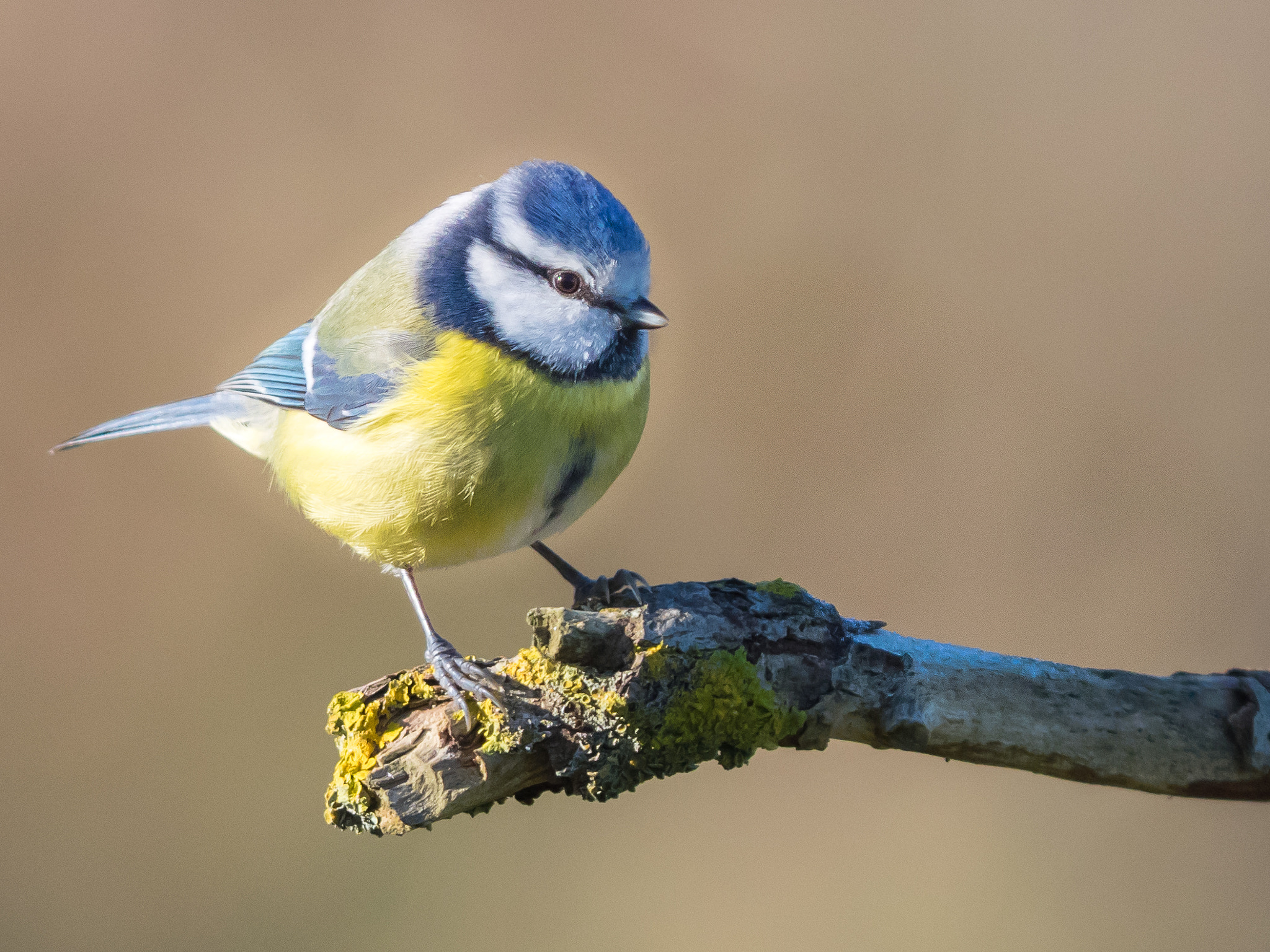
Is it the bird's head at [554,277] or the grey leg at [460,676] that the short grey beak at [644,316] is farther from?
the grey leg at [460,676]

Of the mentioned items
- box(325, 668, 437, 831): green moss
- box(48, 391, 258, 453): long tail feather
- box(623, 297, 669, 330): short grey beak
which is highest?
box(623, 297, 669, 330): short grey beak

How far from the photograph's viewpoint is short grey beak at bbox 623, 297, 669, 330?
143 cm

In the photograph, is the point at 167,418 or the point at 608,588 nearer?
the point at 608,588

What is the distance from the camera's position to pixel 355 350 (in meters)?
1.62

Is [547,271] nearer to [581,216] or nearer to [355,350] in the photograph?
[581,216]

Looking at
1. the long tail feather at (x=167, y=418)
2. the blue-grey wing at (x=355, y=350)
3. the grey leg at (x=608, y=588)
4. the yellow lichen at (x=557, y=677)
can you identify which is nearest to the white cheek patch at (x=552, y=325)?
the blue-grey wing at (x=355, y=350)

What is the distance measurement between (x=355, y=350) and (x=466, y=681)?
0.63 m

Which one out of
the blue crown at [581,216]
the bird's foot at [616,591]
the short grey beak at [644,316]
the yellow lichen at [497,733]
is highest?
the blue crown at [581,216]

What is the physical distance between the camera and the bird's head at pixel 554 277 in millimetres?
1400

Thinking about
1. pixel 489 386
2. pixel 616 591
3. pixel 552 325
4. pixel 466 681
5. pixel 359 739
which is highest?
pixel 552 325

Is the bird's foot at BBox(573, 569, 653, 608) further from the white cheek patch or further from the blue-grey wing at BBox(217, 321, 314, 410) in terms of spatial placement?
the blue-grey wing at BBox(217, 321, 314, 410)

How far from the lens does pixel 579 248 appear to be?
4.60 feet

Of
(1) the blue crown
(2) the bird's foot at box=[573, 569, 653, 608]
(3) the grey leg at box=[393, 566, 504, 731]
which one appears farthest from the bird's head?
(3) the grey leg at box=[393, 566, 504, 731]

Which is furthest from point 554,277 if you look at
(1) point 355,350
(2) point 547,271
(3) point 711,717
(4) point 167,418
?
(4) point 167,418
